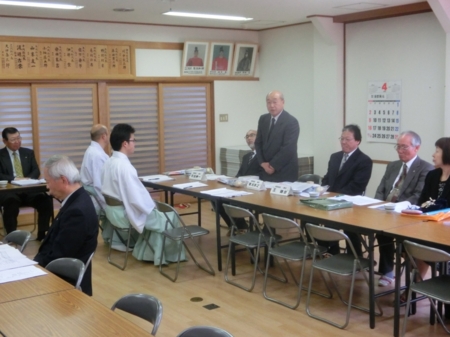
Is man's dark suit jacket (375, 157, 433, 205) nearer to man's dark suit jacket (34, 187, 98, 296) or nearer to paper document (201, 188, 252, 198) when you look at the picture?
paper document (201, 188, 252, 198)

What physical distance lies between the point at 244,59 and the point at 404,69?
272 centimetres

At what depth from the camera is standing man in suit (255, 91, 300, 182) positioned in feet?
20.4

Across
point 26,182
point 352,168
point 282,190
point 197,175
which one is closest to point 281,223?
point 282,190

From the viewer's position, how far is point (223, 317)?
4422 millimetres

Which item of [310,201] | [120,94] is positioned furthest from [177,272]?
[120,94]

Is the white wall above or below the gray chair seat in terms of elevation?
above

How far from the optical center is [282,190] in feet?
17.4

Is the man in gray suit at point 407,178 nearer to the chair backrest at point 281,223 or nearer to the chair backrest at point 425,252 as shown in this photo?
the chair backrest at point 281,223

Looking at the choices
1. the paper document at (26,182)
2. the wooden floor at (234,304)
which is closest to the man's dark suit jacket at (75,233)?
the wooden floor at (234,304)

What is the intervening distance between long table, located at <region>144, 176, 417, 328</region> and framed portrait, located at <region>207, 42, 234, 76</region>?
3.69 meters

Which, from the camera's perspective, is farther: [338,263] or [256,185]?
[256,185]

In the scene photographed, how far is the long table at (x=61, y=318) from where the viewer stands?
7.68 ft

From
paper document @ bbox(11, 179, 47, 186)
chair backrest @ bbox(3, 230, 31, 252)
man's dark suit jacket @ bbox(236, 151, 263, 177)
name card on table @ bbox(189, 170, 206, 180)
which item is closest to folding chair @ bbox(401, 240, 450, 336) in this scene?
chair backrest @ bbox(3, 230, 31, 252)

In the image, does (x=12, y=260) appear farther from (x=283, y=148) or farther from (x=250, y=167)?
(x=250, y=167)
